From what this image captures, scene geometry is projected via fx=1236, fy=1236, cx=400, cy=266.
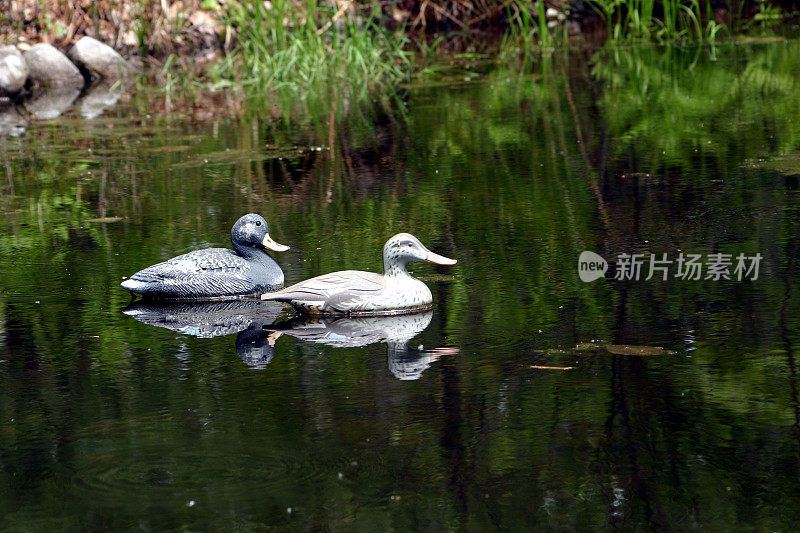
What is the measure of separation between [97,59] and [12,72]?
1845mm

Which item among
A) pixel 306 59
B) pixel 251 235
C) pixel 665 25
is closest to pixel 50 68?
pixel 306 59

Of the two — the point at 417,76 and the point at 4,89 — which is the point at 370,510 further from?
the point at 4,89

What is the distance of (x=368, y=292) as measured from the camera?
20.4 ft

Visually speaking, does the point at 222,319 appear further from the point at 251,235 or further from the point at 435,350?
the point at 435,350

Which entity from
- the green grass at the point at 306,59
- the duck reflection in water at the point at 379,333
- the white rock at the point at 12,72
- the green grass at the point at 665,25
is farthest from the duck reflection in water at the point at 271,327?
the green grass at the point at 665,25

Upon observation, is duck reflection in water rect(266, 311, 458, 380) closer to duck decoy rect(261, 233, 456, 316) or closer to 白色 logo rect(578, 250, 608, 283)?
duck decoy rect(261, 233, 456, 316)

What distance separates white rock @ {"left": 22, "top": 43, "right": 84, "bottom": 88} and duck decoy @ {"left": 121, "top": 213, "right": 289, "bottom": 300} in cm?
1242

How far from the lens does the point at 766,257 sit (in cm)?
680

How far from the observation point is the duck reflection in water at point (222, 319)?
5887 mm

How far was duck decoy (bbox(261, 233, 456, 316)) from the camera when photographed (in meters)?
6.20

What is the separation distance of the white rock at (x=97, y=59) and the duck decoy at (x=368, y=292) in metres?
13.7

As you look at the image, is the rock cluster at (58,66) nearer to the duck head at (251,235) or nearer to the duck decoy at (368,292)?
the duck head at (251,235)

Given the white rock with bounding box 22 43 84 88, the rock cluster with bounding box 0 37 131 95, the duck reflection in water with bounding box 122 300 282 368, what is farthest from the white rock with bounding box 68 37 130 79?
the duck reflection in water with bounding box 122 300 282 368

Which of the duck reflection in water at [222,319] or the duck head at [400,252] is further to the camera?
the duck head at [400,252]
